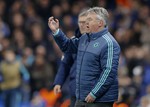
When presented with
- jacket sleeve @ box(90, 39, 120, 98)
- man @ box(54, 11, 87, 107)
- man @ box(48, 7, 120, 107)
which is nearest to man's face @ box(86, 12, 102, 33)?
man @ box(48, 7, 120, 107)

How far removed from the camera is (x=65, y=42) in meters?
8.43

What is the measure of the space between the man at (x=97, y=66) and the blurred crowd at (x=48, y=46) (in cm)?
416

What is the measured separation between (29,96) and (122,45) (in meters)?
2.34

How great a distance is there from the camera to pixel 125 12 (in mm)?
16641

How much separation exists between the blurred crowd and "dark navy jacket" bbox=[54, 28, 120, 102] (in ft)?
13.7

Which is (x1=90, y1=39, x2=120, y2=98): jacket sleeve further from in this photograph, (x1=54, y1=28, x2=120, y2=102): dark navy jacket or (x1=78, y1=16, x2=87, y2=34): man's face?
(x1=78, y1=16, x2=87, y2=34): man's face

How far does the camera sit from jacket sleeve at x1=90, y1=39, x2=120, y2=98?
7711mm

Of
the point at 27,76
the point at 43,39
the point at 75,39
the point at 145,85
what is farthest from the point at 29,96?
the point at 75,39

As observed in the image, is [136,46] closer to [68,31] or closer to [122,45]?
[122,45]

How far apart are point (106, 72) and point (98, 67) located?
171mm

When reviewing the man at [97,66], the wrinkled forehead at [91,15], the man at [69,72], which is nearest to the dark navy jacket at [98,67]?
the man at [97,66]

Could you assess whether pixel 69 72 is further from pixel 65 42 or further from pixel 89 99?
pixel 89 99

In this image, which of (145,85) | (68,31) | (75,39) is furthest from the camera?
(68,31)

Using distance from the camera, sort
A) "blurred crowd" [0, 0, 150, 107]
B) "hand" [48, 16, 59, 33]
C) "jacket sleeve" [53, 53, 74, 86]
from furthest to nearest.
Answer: "blurred crowd" [0, 0, 150, 107] → "jacket sleeve" [53, 53, 74, 86] → "hand" [48, 16, 59, 33]
